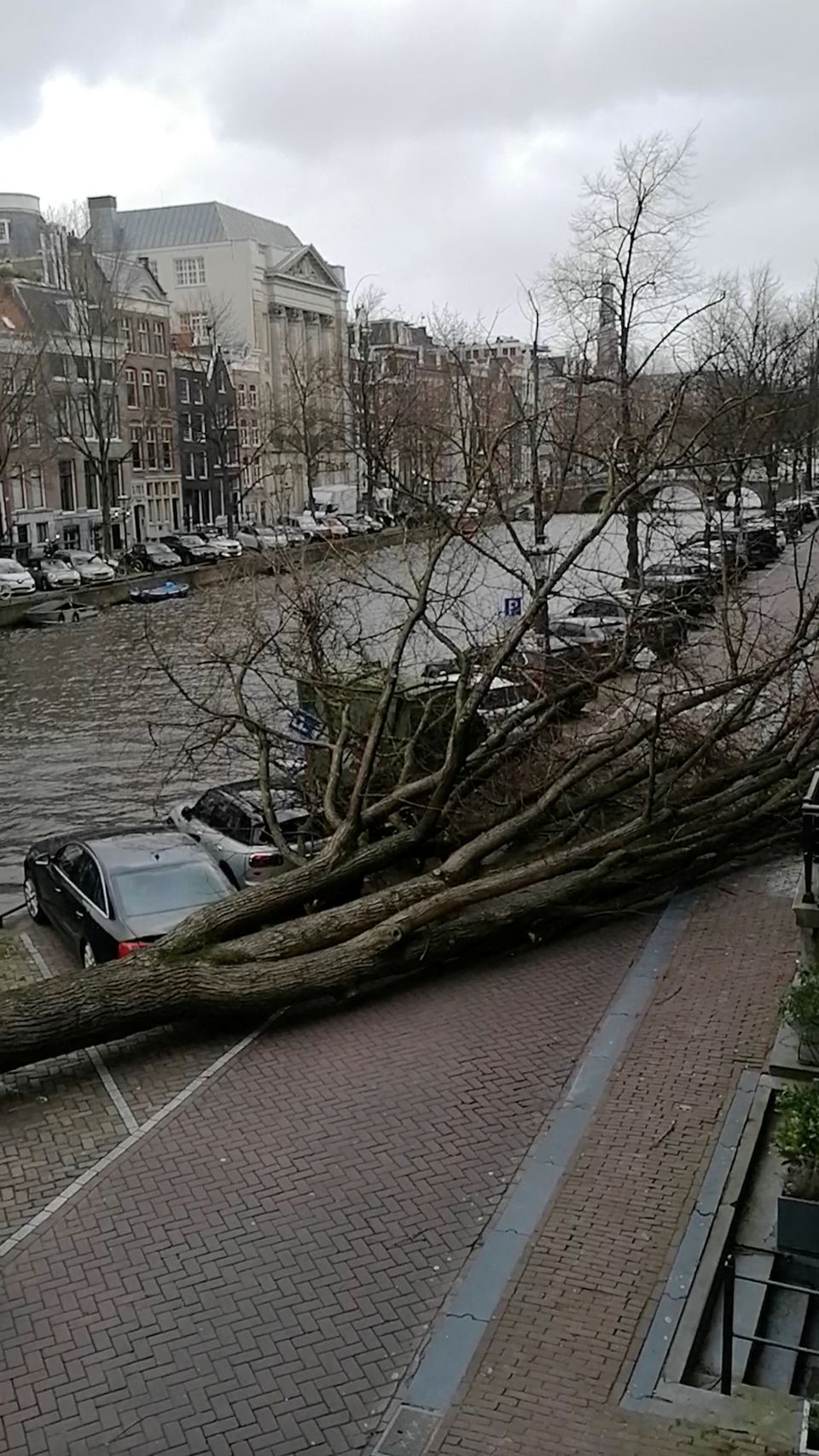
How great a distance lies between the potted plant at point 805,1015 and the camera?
8633 mm

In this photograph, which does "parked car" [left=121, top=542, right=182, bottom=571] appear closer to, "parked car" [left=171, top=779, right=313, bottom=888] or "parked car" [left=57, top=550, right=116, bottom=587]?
"parked car" [left=57, top=550, right=116, bottom=587]

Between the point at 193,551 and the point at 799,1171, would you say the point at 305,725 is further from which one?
the point at 193,551

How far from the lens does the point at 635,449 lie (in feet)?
50.6

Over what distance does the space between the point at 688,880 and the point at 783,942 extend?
212cm

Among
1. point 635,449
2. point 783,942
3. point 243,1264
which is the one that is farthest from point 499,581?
point 243,1264

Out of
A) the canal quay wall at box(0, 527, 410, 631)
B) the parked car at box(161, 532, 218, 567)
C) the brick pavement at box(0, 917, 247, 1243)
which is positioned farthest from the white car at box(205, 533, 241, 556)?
the brick pavement at box(0, 917, 247, 1243)

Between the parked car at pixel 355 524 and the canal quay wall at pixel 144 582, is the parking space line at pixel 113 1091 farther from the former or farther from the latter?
the parked car at pixel 355 524

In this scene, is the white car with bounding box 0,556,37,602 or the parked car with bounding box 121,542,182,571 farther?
the parked car with bounding box 121,542,182,571

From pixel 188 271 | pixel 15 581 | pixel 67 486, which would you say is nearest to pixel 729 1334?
pixel 15 581

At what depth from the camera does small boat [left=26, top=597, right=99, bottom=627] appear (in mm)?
45781

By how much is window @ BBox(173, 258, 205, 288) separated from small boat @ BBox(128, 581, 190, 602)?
5656 cm

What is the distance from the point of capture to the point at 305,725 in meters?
17.9

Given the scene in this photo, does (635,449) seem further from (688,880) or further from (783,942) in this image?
(783,942)

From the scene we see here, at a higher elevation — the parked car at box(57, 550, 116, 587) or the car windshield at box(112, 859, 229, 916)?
the parked car at box(57, 550, 116, 587)
